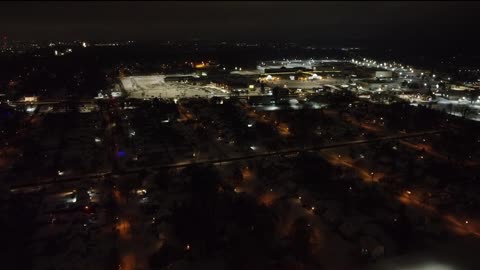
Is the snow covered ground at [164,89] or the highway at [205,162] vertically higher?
the highway at [205,162]

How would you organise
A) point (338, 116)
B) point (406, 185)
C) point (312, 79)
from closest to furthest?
point (406, 185) < point (338, 116) < point (312, 79)

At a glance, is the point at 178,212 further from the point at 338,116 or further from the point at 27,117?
the point at 27,117

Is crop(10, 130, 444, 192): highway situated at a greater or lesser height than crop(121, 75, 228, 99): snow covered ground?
greater

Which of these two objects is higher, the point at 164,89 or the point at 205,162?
the point at 205,162

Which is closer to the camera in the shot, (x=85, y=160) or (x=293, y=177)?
(x=293, y=177)

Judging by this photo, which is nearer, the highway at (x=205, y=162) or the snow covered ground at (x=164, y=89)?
the highway at (x=205, y=162)

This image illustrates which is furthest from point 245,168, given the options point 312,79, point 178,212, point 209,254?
point 312,79

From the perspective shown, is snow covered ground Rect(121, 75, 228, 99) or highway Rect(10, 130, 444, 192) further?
snow covered ground Rect(121, 75, 228, 99)

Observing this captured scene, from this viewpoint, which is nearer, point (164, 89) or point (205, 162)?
point (205, 162)
